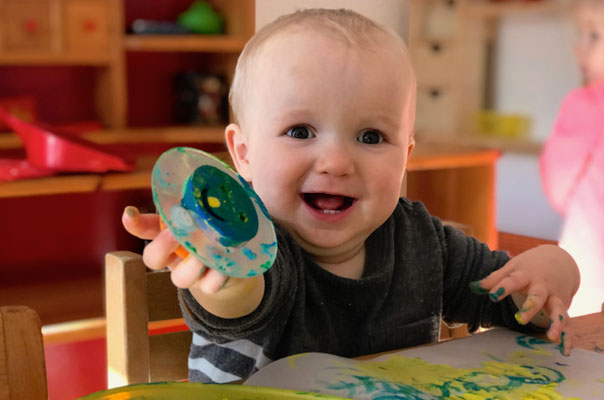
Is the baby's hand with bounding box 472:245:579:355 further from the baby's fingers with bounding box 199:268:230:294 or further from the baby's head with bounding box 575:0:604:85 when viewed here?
the baby's head with bounding box 575:0:604:85

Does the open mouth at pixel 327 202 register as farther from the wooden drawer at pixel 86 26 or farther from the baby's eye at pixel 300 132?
the wooden drawer at pixel 86 26

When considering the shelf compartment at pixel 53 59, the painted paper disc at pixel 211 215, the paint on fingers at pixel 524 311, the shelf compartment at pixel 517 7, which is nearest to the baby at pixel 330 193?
the paint on fingers at pixel 524 311

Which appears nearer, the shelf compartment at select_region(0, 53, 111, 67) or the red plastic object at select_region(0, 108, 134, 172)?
the red plastic object at select_region(0, 108, 134, 172)

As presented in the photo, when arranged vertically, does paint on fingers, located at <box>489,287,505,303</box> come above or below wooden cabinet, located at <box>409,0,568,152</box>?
below

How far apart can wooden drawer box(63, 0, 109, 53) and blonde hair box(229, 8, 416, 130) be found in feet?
6.66

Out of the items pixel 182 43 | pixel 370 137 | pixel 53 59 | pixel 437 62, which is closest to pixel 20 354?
pixel 370 137

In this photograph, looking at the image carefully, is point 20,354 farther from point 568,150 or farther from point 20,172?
point 568,150

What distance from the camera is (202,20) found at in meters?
2.85

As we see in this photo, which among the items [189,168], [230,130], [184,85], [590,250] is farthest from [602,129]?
[189,168]

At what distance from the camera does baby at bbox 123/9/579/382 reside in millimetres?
639

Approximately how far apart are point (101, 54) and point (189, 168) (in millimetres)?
2325

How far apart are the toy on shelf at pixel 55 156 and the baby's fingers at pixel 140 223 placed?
146 centimetres

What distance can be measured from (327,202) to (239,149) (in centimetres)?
11

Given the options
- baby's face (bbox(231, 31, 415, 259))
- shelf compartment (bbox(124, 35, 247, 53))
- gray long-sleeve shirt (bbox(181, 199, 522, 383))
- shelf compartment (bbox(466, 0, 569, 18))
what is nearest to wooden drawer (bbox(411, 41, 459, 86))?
shelf compartment (bbox(466, 0, 569, 18))
